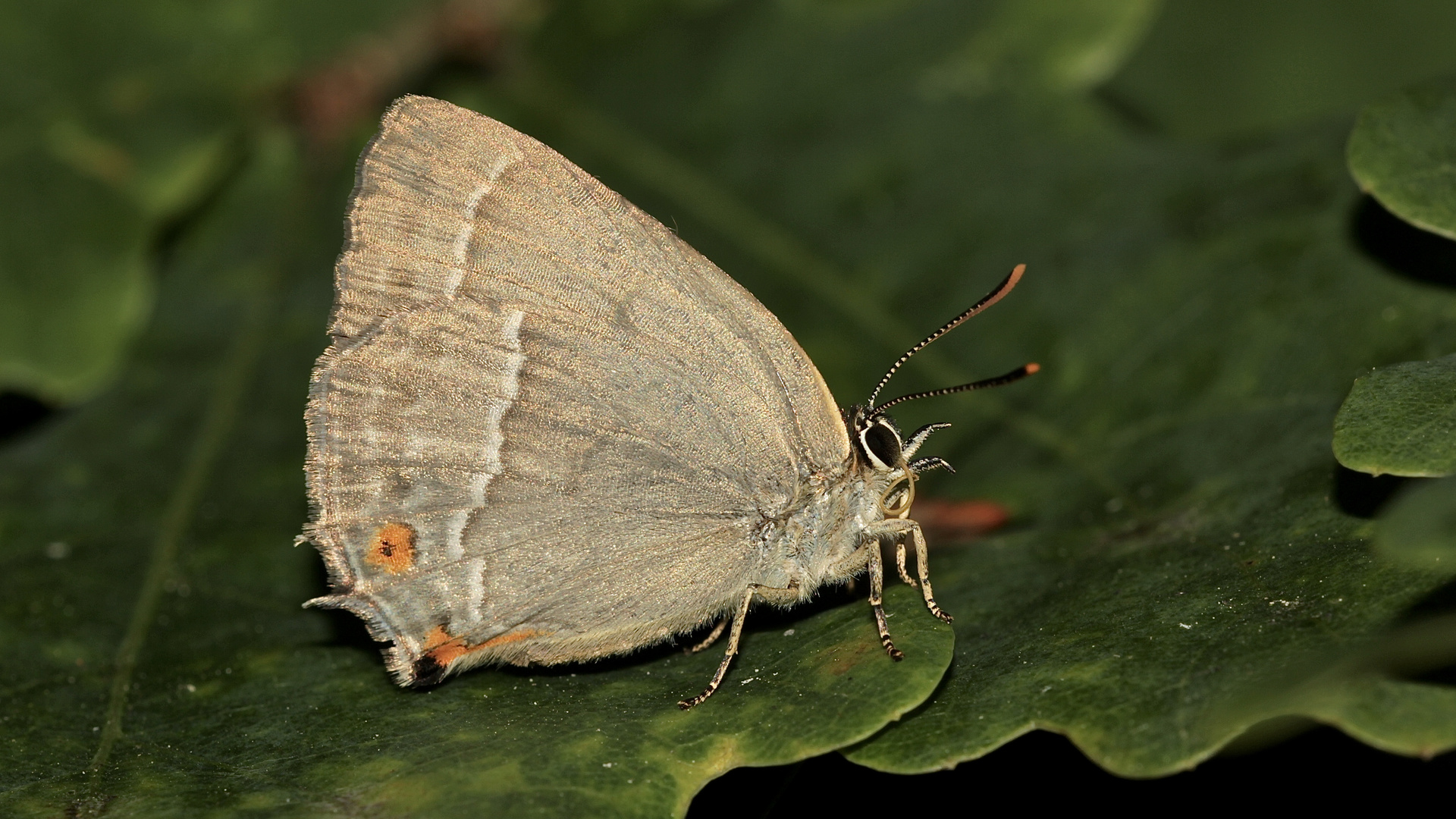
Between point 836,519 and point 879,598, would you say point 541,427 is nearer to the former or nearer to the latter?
point 836,519

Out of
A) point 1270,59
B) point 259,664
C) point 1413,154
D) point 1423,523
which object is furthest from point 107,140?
point 1270,59

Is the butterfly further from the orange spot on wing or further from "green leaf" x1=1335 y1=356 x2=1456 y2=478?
"green leaf" x1=1335 y1=356 x2=1456 y2=478

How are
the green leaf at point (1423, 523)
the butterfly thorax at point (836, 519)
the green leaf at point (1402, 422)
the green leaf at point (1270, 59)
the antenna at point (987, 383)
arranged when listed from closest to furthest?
the green leaf at point (1423, 523), the green leaf at point (1402, 422), the antenna at point (987, 383), the butterfly thorax at point (836, 519), the green leaf at point (1270, 59)

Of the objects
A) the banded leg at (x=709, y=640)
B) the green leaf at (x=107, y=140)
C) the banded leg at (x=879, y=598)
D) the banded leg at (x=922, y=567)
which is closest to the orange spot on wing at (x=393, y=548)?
the banded leg at (x=709, y=640)

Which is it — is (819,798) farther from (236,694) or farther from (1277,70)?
(1277,70)

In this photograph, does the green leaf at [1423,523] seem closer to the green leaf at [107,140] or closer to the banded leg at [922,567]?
the banded leg at [922,567]
